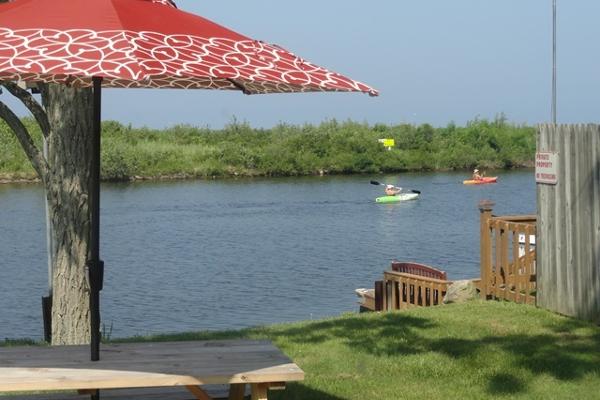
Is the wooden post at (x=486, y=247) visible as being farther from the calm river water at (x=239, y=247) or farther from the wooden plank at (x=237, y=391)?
the wooden plank at (x=237, y=391)

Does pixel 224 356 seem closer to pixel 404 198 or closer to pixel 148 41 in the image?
pixel 148 41

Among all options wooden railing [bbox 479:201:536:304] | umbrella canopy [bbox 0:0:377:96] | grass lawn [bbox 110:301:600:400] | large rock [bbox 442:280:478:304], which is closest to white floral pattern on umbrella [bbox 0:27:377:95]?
umbrella canopy [bbox 0:0:377:96]

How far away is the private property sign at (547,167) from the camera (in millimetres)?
12664

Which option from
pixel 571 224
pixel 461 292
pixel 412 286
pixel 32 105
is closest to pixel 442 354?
pixel 571 224

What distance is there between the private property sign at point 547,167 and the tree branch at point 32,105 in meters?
5.58

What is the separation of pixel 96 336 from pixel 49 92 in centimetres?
475

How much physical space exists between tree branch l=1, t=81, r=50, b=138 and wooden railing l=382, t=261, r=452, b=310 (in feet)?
26.1

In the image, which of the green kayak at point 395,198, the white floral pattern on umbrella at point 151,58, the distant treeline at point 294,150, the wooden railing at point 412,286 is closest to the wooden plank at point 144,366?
the white floral pattern on umbrella at point 151,58

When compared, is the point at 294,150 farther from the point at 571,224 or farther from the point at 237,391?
the point at 237,391

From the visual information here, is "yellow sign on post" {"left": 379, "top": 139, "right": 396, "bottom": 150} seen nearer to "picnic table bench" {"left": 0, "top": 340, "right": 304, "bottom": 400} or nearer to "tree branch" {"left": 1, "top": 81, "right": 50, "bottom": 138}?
"tree branch" {"left": 1, "top": 81, "right": 50, "bottom": 138}

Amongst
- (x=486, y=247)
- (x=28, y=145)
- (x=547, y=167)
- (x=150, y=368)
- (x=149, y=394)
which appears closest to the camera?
(x=150, y=368)

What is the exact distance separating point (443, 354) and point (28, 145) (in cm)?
462

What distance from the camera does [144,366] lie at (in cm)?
647

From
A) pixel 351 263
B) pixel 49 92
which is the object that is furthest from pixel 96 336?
pixel 351 263
